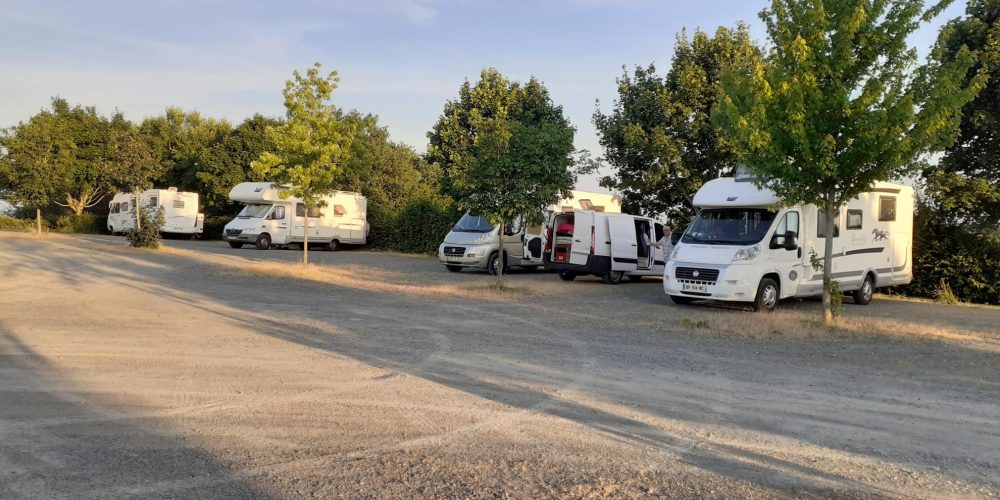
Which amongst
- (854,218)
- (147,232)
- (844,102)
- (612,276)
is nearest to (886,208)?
(854,218)

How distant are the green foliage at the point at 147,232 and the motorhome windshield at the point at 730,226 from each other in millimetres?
19986

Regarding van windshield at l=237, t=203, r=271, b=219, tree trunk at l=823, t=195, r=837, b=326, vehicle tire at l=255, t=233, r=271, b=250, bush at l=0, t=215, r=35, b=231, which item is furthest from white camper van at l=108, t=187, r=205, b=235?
tree trunk at l=823, t=195, r=837, b=326

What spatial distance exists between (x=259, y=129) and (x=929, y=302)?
38.2m

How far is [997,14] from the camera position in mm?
17375

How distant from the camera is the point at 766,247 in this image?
1327 cm

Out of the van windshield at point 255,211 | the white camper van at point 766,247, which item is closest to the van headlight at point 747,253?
the white camper van at point 766,247

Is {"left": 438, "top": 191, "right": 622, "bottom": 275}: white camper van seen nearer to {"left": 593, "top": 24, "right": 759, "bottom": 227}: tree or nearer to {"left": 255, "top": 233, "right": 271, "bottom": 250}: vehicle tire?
{"left": 593, "top": 24, "right": 759, "bottom": 227}: tree

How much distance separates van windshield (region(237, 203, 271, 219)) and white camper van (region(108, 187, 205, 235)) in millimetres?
8007

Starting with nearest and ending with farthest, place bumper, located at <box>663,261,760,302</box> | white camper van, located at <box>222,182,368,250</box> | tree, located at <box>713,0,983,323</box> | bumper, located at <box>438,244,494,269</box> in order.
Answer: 1. tree, located at <box>713,0,983,323</box>
2. bumper, located at <box>663,261,760,302</box>
3. bumper, located at <box>438,244,494,269</box>
4. white camper van, located at <box>222,182,368,250</box>

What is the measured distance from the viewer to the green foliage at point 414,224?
32625 mm

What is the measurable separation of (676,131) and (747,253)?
973 cm

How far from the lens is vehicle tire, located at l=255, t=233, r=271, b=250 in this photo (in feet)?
102

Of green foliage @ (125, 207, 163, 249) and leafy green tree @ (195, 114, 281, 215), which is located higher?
leafy green tree @ (195, 114, 281, 215)

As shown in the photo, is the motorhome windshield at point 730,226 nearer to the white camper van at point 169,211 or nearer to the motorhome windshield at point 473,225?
the motorhome windshield at point 473,225
